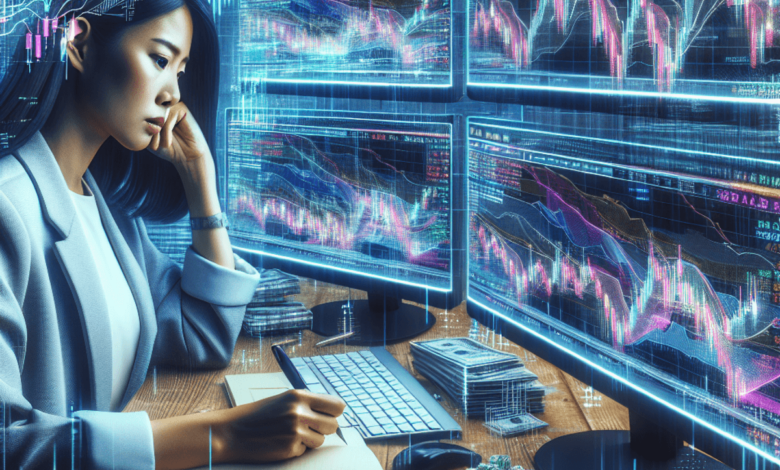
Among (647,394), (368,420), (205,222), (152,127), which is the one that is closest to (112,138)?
(152,127)

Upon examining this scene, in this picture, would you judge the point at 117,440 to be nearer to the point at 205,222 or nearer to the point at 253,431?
the point at 253,431

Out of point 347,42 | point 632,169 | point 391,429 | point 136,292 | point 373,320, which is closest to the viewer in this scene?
point 632,169

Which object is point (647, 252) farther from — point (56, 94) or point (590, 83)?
point (56, 94)

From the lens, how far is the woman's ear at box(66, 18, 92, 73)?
0.75 metres

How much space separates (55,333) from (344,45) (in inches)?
22.6

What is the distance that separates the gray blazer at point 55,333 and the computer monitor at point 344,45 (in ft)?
1.14

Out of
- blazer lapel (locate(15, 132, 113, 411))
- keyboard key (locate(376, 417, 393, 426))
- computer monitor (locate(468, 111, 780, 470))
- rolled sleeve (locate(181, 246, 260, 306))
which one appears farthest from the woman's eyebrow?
keyboard key (locate(376, 417, 393, 426))

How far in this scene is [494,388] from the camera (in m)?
0.85

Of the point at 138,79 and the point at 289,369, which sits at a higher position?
the point at 138,79

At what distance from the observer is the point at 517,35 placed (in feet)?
3.00

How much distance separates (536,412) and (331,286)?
1.60ft

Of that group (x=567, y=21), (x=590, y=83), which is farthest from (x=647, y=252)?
(x=567, y=21)

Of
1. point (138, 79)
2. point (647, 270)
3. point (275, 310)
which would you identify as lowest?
point (275, 310)

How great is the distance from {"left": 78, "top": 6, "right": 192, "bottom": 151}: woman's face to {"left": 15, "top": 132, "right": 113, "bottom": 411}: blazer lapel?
0.24ft
